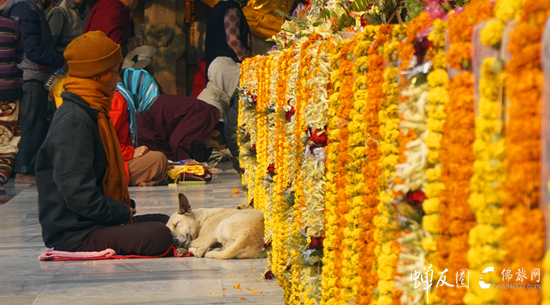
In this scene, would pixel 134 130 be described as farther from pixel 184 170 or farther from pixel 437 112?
pixel 437 112

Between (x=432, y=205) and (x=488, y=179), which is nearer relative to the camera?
(x=488, y=179)

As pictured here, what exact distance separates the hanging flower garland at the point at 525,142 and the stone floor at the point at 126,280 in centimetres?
253

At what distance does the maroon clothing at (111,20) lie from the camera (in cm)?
890

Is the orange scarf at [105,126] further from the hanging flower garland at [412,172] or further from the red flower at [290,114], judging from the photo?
the hanging flower garland at [412,172]

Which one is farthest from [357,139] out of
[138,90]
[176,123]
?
[176,123]

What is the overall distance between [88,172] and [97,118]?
409 millimetres

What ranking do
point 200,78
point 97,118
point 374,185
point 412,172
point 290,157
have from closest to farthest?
point 412,172, point 374,185, point 290,157, point 97,118, point 200,78

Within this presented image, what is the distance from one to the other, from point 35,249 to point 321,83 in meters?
3.01

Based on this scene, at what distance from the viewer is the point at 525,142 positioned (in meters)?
0.92

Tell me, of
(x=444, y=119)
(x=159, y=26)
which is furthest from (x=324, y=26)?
(x=159, y=26)

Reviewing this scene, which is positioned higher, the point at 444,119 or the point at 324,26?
the point at 324,26

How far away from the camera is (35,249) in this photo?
459 cm

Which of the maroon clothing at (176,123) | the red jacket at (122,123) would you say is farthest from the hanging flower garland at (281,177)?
the maroon clothing at (176,123)

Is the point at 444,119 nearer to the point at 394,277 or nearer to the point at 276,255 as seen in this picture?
the point at 394,277
